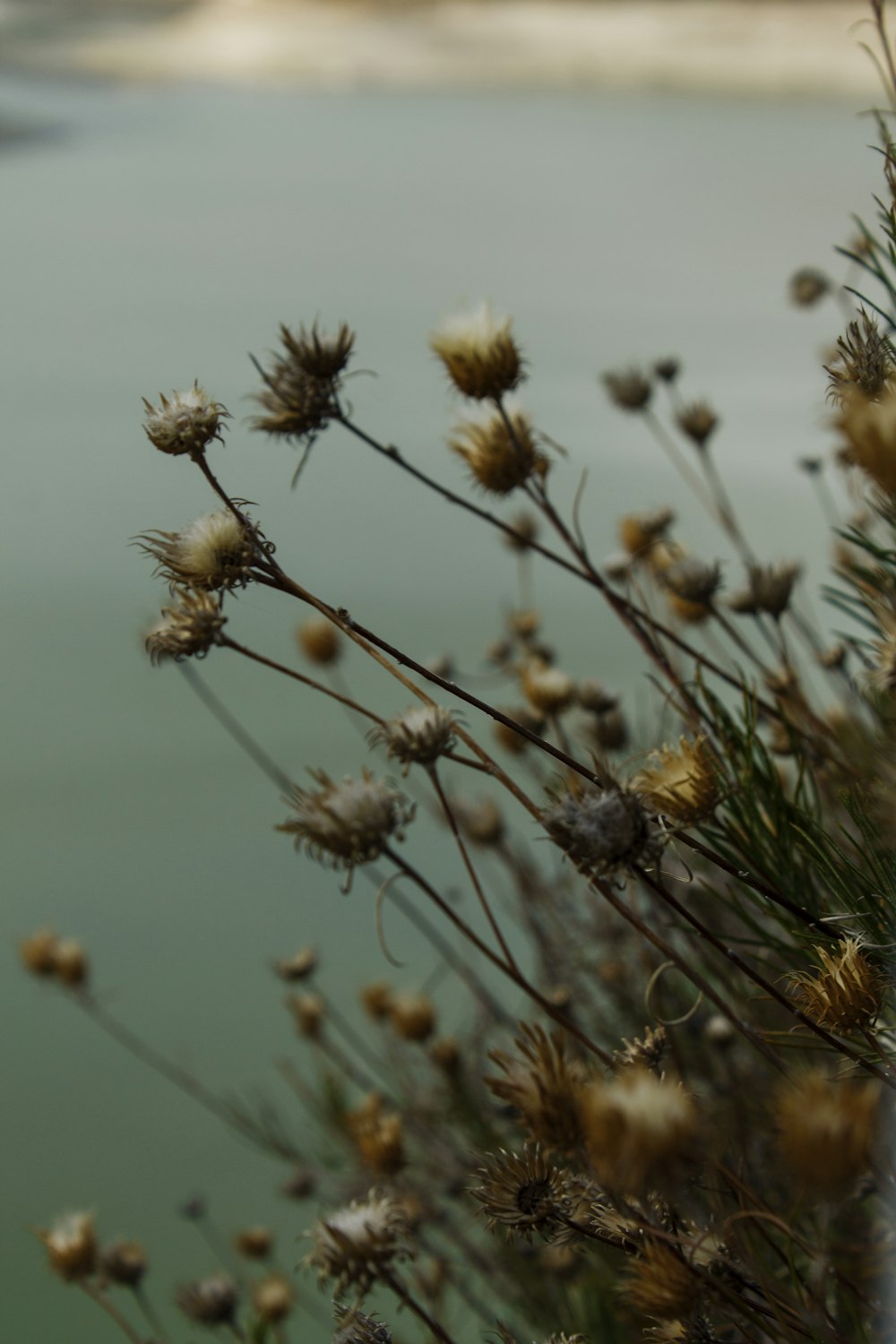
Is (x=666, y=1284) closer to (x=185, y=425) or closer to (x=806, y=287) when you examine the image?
(x=185, y=425)

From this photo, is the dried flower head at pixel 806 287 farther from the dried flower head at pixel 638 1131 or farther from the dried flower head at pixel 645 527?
the dried flower head at pixel 638 1131

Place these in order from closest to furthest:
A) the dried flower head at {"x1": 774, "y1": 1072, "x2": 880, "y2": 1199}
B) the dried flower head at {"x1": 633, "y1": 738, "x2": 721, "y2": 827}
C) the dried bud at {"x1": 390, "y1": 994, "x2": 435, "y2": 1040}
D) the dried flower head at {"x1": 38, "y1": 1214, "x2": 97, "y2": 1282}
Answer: the dried flower head at {"x1": 774, "y1": 1072, "x2": 880, "y2": 1199} < the dried flower head at {"x1": 633, "y1": 738, "x2": 721, "y2": 827} < the dried flower head at {"x1": 38, "y1": 1214, "x2": 97, "y2": 1282} < the dried bud at {"x1": 390, "y1": 994, "x2": 435, "y2": 1040}

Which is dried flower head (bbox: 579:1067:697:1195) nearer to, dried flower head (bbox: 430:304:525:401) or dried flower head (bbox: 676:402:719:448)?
dried flower head (bbox: 430:304:525:401)

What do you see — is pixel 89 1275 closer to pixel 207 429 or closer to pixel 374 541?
pixel 207 429

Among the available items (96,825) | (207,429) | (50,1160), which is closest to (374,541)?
(96,825)

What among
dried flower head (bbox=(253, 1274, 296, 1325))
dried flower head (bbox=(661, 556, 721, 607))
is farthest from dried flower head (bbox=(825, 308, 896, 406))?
dried flower head (bbox=(253, 1274, 296, 1325))

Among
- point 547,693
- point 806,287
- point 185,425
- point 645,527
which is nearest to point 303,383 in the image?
point 185,425

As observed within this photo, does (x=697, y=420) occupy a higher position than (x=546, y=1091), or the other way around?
(x=697, y=420)
